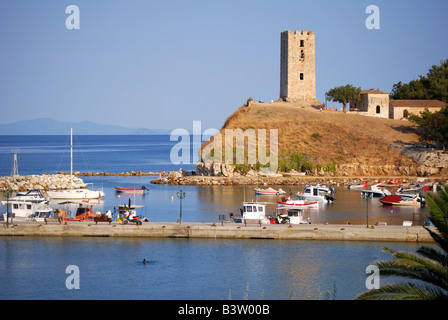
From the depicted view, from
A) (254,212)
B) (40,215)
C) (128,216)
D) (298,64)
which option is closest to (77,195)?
(40,215)

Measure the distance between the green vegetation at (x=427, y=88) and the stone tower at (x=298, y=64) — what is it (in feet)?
74.5

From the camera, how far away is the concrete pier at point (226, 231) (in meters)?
37.8

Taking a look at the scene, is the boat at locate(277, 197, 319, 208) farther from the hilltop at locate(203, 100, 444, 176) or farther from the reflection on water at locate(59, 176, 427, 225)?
the hilltop at locate(203, 100, 444, 176)

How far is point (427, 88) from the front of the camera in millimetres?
113875

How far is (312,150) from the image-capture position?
88125 millimetres

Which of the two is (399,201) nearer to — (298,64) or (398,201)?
(398,201)

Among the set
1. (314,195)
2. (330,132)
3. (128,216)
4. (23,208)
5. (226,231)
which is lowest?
(226,231)

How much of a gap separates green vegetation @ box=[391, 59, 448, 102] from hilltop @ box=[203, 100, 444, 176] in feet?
49.9

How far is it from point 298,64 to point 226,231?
6603 centimetres

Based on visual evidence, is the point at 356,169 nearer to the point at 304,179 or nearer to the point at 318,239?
the point at 304,179

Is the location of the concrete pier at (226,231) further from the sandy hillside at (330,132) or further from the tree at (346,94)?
the tree at (346,94)

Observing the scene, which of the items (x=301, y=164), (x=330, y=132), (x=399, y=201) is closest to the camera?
(x=399, y=201)
